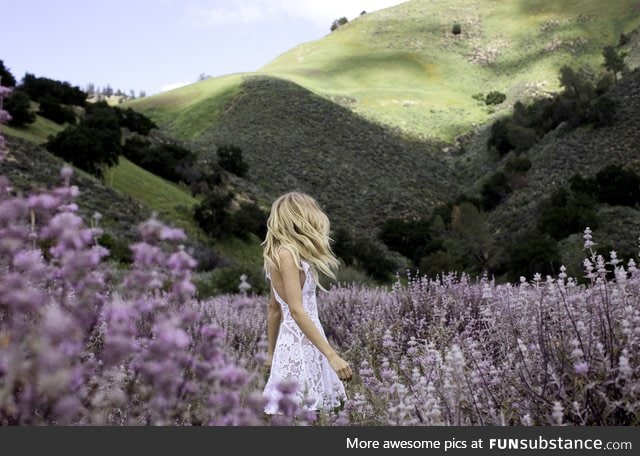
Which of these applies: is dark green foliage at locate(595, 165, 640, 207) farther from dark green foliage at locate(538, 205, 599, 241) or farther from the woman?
the woman

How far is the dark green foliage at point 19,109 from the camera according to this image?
25548 millimetres

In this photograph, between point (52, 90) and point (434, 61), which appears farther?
point (434, 61)

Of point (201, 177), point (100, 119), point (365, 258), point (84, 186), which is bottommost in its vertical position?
point (365, 258)

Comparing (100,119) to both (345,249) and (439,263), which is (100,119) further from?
(439,263)

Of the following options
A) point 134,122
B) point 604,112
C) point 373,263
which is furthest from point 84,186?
point 604,112

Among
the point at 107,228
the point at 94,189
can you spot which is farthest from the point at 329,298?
the point at 94,189

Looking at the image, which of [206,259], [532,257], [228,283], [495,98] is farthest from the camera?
[495,98]

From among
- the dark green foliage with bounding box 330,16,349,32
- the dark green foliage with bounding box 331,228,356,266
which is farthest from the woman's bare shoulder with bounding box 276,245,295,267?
the dark green foliage with bounding box 330,16,349,32

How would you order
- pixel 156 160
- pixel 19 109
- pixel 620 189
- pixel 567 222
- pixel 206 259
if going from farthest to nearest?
pixel 156 160, pixel 19 109, pixel 620 189, pixel 567 222, pixel 206 259

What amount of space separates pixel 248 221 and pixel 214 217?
155 centimetres

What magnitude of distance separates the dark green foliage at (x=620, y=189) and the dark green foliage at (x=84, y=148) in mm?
19318

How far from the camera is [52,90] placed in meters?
→ 34.4

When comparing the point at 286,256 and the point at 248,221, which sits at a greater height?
the point at 286,256
